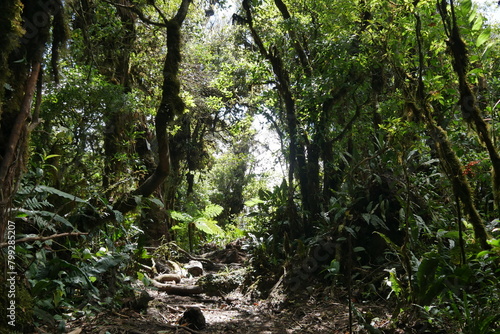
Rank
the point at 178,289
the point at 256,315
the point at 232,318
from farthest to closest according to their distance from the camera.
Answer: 1. the point at 178,289
2. the point at 256,315
3. the point at 232,318

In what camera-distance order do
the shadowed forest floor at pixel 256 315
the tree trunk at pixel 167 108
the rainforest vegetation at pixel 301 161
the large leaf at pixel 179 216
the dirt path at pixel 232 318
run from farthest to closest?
the large leaf at pixel 179 216
the tree trunk at pixel 167 108
the dirt path at pixel 232 318
the shadowed forest floor at pixel 256 315
the rainforest vegetation at pixel 301 161

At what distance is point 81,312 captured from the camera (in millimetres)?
3658

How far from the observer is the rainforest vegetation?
10.3 ft

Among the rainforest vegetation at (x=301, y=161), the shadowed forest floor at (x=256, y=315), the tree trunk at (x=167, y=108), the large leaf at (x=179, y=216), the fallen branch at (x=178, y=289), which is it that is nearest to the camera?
the rainforest vegetation at (x=301, y=161)

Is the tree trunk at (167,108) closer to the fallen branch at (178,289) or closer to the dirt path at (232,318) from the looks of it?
the fallen branch at (178,289)

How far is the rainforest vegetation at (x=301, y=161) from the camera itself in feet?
10.3

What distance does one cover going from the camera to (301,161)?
8141 millimetres

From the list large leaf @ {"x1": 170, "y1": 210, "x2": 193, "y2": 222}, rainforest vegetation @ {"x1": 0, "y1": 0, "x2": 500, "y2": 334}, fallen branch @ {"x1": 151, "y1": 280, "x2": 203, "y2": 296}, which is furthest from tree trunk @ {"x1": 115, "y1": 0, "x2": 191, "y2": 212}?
large leaf @ {"x1": 170, "y1": 210, "x2": 193, "y2": 222}

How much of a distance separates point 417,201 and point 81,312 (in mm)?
4660

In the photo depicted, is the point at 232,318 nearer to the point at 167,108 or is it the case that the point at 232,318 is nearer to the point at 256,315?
the point at 256,315

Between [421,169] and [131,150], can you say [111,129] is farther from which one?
[421,169]

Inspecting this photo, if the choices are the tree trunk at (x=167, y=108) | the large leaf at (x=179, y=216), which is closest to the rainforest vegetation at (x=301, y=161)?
the tree trunk at (x=167, y=108)

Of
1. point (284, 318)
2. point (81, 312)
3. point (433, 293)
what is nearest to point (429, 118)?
point (433, 293)

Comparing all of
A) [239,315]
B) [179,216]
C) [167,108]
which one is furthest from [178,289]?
[179,216]
